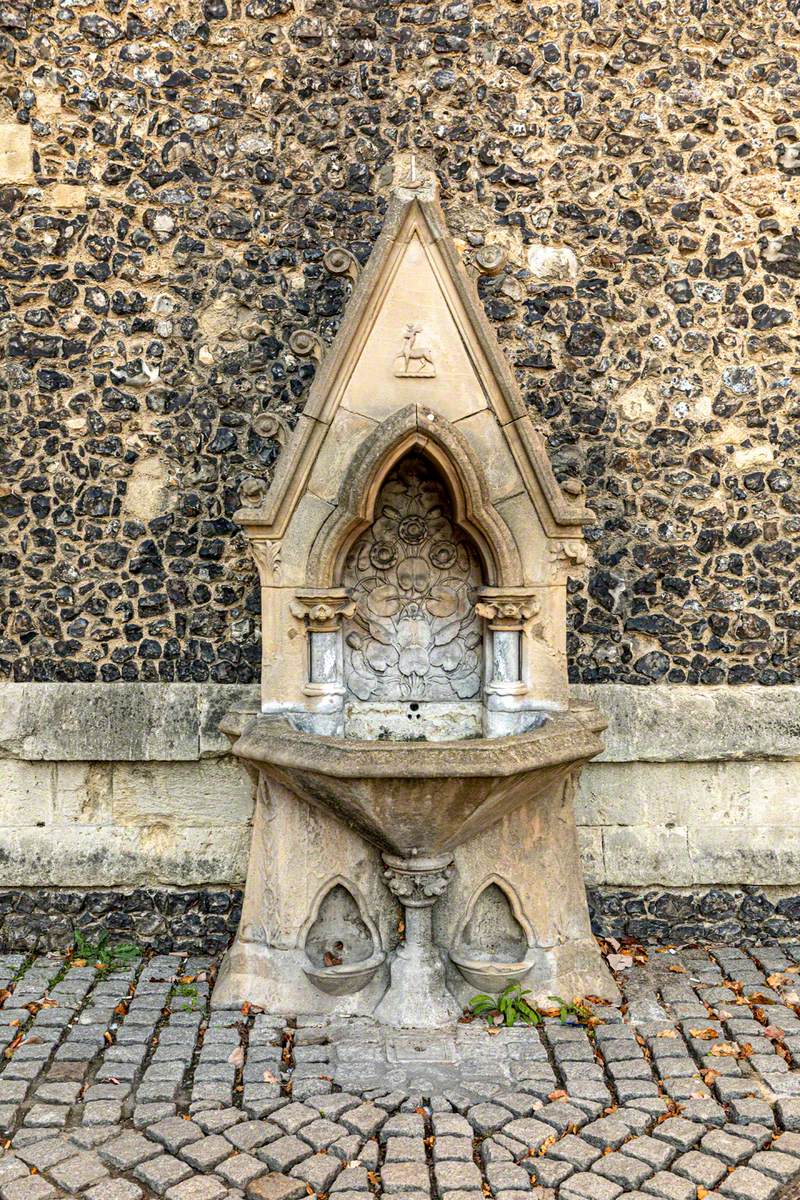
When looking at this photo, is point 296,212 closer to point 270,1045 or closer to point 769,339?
point 769,339

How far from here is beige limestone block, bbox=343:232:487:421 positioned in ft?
14.0

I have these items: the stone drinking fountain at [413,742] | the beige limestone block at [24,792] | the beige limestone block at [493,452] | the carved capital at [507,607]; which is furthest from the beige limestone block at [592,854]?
the beige limestone block at [24,792]

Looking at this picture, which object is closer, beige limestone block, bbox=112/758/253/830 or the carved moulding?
the carved moulding

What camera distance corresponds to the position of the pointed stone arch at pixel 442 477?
417cm

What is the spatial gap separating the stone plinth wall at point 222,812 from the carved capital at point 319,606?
0.89 meters

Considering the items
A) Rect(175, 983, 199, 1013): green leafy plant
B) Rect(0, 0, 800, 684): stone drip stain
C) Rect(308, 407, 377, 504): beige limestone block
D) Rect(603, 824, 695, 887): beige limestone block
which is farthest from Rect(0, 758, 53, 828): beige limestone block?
Rect(603, 824, 695, 887): beige limestone block

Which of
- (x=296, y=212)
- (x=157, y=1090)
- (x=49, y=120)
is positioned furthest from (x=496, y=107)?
(x=157, y=1090)

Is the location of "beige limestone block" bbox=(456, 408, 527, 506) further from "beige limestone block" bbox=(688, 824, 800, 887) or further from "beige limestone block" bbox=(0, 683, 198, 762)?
"beige limestone block" bbox=(688, 824, 800, 887)

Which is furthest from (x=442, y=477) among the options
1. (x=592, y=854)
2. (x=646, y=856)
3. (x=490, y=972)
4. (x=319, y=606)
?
(x=646, y=856)

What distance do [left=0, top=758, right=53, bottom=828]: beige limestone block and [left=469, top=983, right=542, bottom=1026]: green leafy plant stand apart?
2255 mm

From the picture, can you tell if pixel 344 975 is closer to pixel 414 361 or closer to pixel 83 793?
pixel 83 793

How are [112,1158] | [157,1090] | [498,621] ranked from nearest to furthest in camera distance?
[112,1158] → [157,1090] → [498,621]

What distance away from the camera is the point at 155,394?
203 inches

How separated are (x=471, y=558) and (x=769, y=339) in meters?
1.95
